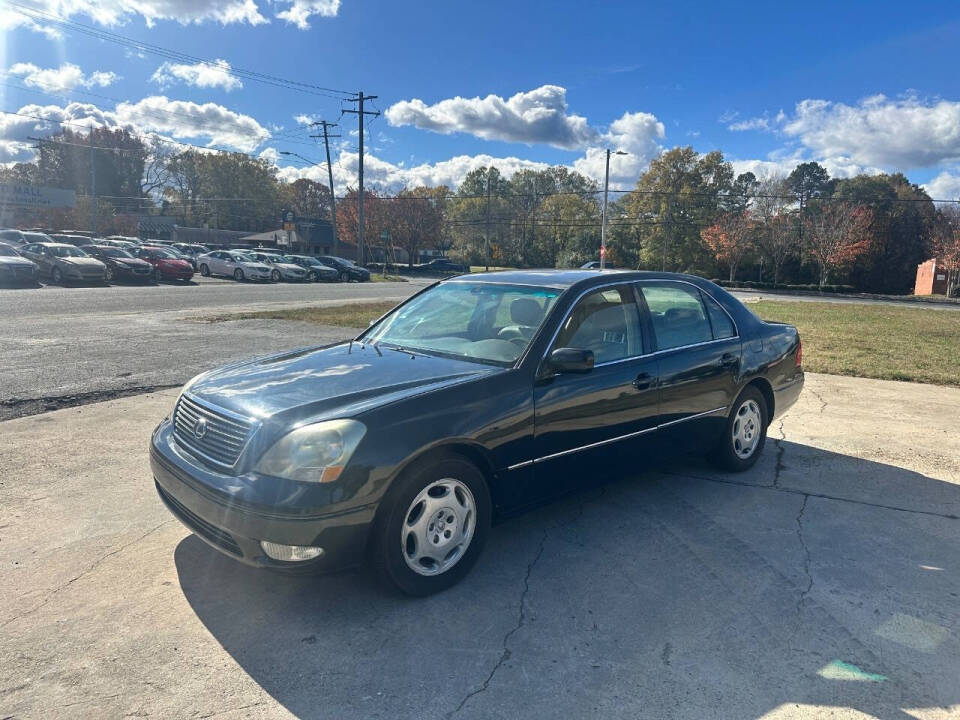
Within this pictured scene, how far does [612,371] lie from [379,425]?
5.43ft

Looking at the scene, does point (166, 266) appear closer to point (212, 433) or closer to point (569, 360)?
point (212, 433)

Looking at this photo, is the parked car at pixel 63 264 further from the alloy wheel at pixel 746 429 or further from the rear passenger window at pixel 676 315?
the alloy wheel at pixel 746 429

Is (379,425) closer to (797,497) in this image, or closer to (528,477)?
(528,477)

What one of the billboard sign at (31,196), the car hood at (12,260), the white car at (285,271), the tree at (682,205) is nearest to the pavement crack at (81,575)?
the car hood at (12,260)

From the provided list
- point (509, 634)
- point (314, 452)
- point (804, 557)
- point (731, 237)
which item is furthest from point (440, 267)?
point (509, 634)

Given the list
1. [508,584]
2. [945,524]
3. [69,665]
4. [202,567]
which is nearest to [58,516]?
[202,567]

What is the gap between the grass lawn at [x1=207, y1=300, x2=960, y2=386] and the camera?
9.40 meters

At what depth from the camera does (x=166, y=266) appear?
30.1 metres

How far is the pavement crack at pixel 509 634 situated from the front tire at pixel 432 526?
31cm

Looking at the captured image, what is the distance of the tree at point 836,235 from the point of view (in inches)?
1975

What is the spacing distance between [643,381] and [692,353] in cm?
65

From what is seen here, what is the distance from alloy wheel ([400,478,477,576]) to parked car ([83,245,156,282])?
2940cm

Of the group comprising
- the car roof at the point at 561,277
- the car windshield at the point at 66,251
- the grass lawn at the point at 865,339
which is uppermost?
the car windshield at the point at 66,251

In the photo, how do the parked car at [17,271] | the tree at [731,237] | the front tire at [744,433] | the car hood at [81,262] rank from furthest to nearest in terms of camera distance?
the tree at [731,237]
the car hood at [81,262]
the parked car at [17,271]
the front tire at [744,433]
